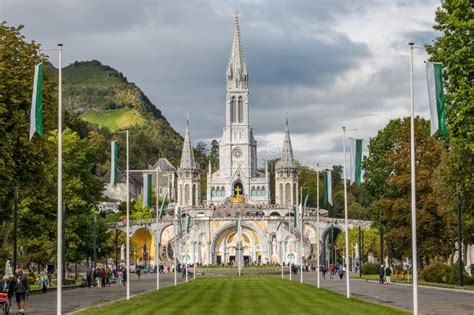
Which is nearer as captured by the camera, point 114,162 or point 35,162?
point 114,162

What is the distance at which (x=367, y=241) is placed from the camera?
154 metres

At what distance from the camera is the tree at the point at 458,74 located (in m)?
49.6

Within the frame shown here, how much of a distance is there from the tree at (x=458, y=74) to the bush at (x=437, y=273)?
A: 17194 mm

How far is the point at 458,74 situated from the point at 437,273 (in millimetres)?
25401

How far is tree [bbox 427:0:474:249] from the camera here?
1953 inches

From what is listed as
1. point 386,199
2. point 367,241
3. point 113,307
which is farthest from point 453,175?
point 367,241

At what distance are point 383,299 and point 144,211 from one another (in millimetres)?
147235

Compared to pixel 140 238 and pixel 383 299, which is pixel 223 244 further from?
pixel 383 299

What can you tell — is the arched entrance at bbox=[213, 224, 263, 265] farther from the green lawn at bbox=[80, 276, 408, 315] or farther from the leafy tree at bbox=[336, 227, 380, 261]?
the green lawn at bbox=[80, 276, 408, 315]

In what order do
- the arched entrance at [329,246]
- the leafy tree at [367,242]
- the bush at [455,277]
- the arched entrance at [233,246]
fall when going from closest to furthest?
the bush at [455,277] < the leafy tree at [367,242] < the arched entrance at [233,246] < the arched entrance at [329,246]

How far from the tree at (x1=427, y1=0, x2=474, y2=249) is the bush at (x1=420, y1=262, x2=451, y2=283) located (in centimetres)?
1719

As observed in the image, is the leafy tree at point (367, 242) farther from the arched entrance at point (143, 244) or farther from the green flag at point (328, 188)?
the green flag at point (328, 188)

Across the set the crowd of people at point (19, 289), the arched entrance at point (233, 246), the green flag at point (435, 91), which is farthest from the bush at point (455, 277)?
the arched entrance at point (233, 246)

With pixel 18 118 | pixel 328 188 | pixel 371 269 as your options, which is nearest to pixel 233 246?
pixel 371 269
